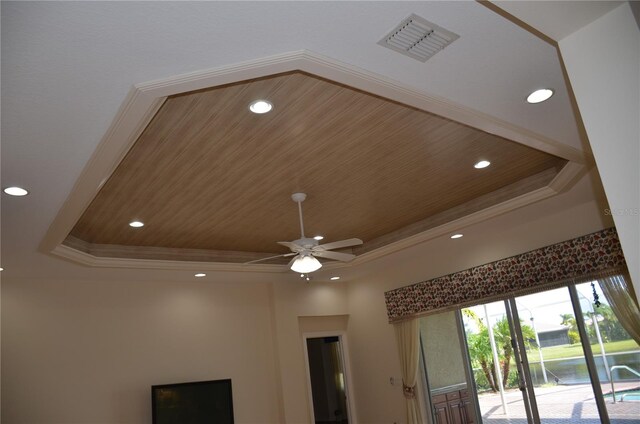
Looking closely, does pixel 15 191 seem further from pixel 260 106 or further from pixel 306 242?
pixel 306 242

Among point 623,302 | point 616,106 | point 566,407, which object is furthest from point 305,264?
point 566,407

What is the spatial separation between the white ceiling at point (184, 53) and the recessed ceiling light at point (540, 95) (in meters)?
0.04

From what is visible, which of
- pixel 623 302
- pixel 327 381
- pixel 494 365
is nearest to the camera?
pixel 623 302

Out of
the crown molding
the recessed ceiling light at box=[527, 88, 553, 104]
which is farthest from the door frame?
the recessed ceiling light at box=[527, 88, 553, 104]

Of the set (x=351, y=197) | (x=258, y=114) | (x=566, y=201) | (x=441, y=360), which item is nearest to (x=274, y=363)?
(x=441, y=360)

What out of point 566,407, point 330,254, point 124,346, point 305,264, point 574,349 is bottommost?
point 566,407

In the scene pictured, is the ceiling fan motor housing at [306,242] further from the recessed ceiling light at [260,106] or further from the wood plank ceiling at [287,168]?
the recessed ceiling light at [260,106]

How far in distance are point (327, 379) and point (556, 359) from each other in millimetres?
3180

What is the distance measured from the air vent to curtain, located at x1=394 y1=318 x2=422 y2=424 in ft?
15.9

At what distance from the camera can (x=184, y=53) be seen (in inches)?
78.2

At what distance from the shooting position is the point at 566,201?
4.75 metres

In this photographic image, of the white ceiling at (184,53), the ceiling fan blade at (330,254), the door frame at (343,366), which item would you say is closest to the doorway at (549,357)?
the door frame at (343,366)

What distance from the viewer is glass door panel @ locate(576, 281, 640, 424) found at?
4.58m

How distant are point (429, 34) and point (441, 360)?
5066 millimetres
